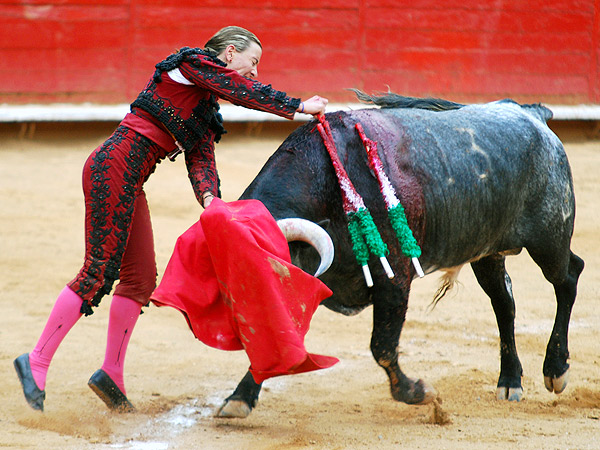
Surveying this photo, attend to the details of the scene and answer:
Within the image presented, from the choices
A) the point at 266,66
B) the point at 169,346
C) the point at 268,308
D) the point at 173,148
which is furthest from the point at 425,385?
the point at 266,66

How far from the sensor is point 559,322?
154 inches

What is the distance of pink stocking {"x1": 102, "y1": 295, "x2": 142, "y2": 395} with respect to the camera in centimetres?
325

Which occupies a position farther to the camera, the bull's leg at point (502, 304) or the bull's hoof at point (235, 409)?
the bull's leg at point (502, 304)

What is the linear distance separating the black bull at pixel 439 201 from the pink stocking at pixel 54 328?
0.67 m

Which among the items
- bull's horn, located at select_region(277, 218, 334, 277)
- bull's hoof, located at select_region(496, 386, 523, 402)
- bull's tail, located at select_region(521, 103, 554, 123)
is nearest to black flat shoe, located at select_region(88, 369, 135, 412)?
bull's horn, located at select_region(277, 218, 334, 277)

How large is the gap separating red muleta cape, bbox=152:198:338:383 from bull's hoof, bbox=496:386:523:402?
4.27 ft

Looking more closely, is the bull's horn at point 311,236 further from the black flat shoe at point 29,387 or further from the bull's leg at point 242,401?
the black flat shoe at point 29,387

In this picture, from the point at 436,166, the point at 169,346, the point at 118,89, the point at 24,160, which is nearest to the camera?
the point at 436,166

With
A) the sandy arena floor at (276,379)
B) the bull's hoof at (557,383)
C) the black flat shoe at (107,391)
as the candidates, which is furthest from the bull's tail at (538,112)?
the black flat shoe at (107,391)

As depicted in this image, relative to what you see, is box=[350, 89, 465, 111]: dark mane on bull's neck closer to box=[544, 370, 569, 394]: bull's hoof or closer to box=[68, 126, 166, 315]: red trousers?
box=[68, 126, 166, 315]: red trousers

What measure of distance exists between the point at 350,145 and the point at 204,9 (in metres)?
5.32

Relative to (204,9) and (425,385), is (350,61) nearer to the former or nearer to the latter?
(204,9)

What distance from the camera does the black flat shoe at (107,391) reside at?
3.15 meters

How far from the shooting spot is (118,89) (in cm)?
802
